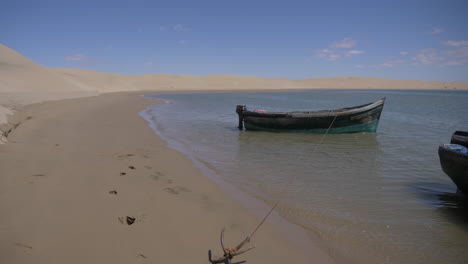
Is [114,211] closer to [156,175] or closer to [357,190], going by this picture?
[156,175]

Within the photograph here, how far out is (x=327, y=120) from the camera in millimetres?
11234

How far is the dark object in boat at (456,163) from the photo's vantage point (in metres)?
4.22

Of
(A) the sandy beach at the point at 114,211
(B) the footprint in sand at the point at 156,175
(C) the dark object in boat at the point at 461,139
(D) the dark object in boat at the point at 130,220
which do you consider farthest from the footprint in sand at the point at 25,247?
(C) the dark object in boat at the point at 461,139

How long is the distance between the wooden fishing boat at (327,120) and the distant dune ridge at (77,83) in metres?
9.18

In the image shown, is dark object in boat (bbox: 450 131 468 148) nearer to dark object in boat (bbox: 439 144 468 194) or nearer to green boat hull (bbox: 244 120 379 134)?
dark object in boat (bbox: 439 144 468 194)

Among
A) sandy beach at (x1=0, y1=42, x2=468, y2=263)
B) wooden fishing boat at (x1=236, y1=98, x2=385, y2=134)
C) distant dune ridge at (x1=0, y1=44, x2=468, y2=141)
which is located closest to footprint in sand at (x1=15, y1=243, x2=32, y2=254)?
sandy beach at (x1=0, y1=42, x2=468, y2=263)

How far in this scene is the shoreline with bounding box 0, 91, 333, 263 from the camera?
272 cm

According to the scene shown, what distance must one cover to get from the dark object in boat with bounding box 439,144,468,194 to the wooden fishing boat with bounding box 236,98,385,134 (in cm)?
626

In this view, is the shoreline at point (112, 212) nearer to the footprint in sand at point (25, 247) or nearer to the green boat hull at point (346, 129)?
the footprint in sand at point (25, 247)

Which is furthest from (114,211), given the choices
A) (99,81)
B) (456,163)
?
(99,81)

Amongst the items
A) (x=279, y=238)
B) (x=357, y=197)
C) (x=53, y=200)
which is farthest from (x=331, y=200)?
(x=53, y=200)

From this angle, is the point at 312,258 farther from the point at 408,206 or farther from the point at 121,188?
the point at 121,188

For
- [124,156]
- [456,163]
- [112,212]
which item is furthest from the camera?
[124,156]

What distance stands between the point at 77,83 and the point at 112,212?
169ft
